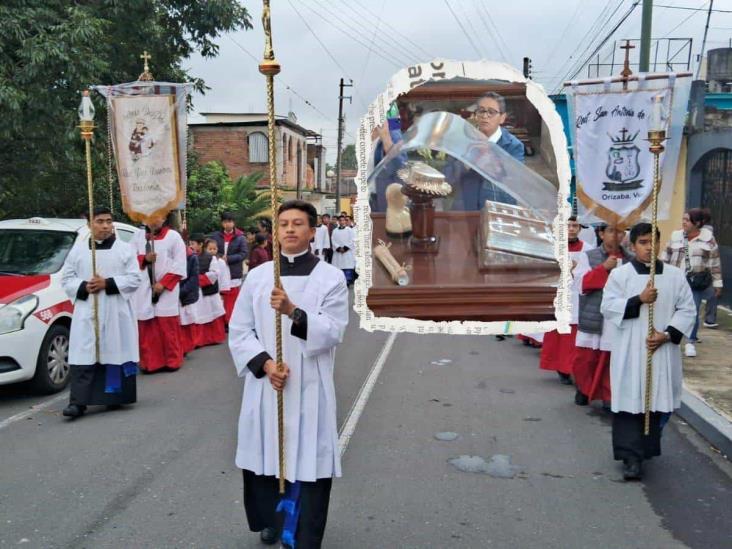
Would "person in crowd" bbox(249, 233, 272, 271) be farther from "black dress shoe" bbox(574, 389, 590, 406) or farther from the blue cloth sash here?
"black dress shoe" bbox(574, 389, 590, 406)

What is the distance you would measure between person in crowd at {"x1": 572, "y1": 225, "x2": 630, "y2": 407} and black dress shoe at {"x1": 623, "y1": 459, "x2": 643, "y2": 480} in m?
1.28

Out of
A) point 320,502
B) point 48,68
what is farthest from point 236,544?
point 48,68

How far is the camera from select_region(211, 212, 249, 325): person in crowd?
41.8ft

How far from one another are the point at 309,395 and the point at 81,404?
373cm

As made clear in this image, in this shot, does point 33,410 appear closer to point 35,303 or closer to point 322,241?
point 35,303

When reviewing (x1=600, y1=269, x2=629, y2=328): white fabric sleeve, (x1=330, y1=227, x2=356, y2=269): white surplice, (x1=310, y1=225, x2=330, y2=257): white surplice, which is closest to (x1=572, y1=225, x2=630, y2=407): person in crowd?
(x1=600, y1=269, x2=629, y2=328): white fabric sleeve

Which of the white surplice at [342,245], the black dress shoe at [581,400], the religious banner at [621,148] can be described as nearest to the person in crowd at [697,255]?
the black dress shoe at [581,400]

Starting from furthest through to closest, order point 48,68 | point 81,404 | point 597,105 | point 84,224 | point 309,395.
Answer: point 48,68 < point 84,224 < point 81,404 < point 597,105 < point 309,395

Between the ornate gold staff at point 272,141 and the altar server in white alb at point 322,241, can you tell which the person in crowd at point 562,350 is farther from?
the altar server in white alb at point 322,241

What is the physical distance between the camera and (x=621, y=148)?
17.4ft

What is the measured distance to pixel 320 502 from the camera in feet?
13.3

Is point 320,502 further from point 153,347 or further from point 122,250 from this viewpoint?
point 153,347

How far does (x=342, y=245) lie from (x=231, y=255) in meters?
9.65

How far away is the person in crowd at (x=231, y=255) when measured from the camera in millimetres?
12727
